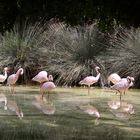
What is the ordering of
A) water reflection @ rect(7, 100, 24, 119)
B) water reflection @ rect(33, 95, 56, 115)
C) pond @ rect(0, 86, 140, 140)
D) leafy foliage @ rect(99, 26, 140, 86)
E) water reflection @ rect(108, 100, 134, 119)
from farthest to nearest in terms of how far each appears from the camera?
1. leafy foliage @ rect(99, 26, 140, 86)
2. water reflection @ rect(33, 95, 56, 115)
3. water reflection @ rect(108, 100, 134, 119)
4. water reflection @ rect(7, 100, 24, 119)
5. pond @ rect(0, 86, 140, 140)

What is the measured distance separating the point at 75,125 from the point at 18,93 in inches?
167

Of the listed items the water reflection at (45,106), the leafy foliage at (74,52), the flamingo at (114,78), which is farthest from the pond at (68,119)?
the leafy foliage at (74,52)

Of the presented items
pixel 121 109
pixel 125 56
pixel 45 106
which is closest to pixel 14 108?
pixel 45 106

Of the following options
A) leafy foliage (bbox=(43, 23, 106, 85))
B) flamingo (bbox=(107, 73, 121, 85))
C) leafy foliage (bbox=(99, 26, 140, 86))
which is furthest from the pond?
leafy foliage (bbox=(43, 23, 106, 85))

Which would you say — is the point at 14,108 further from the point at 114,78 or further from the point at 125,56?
the point at 125,56

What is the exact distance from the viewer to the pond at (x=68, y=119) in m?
7.07

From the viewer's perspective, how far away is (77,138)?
681cm

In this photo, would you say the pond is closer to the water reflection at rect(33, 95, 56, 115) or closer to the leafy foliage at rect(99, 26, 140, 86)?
the water reflection at rect(33, 95, 56, 115)

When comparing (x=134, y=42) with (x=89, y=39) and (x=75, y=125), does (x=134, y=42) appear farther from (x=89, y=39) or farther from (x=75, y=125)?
(x=75, y=125)

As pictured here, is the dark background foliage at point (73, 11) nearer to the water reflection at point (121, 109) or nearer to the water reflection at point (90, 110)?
the water reflection at point (121, 109)

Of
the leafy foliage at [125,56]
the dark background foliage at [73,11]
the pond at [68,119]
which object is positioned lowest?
the pond at [68,119]

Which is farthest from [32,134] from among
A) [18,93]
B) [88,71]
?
[88,71]

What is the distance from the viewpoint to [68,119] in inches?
325

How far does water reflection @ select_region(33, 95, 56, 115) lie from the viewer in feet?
29.9
